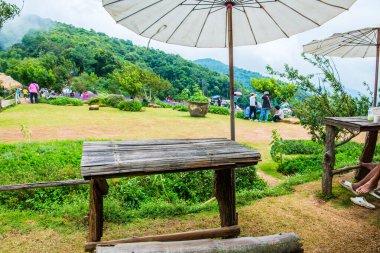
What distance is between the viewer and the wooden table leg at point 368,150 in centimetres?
426

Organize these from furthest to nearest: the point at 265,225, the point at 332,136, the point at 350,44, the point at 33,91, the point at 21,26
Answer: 1. the point at 21,26
2. the point at 33,91
3. the point at 350,44
4. the point at 332,136
5. the point at 265,225

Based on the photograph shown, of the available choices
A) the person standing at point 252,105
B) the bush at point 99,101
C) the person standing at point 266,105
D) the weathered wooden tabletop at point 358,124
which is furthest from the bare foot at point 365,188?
the bush at point 99,101

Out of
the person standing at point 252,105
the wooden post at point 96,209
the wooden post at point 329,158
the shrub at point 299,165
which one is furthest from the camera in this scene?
the person standing at point 252,105

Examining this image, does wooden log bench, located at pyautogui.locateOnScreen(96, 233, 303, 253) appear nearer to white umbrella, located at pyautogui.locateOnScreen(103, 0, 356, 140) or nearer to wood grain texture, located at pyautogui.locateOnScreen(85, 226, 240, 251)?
wood grain texture, located at pyautogui.locateOnScreen(85, 226, 240, 251)

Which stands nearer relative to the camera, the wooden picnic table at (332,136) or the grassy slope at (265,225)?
the grassy slope at (265,225)

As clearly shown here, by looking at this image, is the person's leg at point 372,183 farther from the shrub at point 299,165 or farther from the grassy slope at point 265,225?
the shrub at point 299,165

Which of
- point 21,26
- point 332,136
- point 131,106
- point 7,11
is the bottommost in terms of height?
point 332,136

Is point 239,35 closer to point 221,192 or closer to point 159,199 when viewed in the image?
point 221,192

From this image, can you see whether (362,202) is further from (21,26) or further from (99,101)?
(21,26)

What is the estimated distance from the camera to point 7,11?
A: 7613 millimetres

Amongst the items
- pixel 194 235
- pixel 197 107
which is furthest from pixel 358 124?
pixel 197 107

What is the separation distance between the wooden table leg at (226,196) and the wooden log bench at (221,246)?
39.3 inches

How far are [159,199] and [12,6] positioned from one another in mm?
6847

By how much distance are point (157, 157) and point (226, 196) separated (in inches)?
38.2
